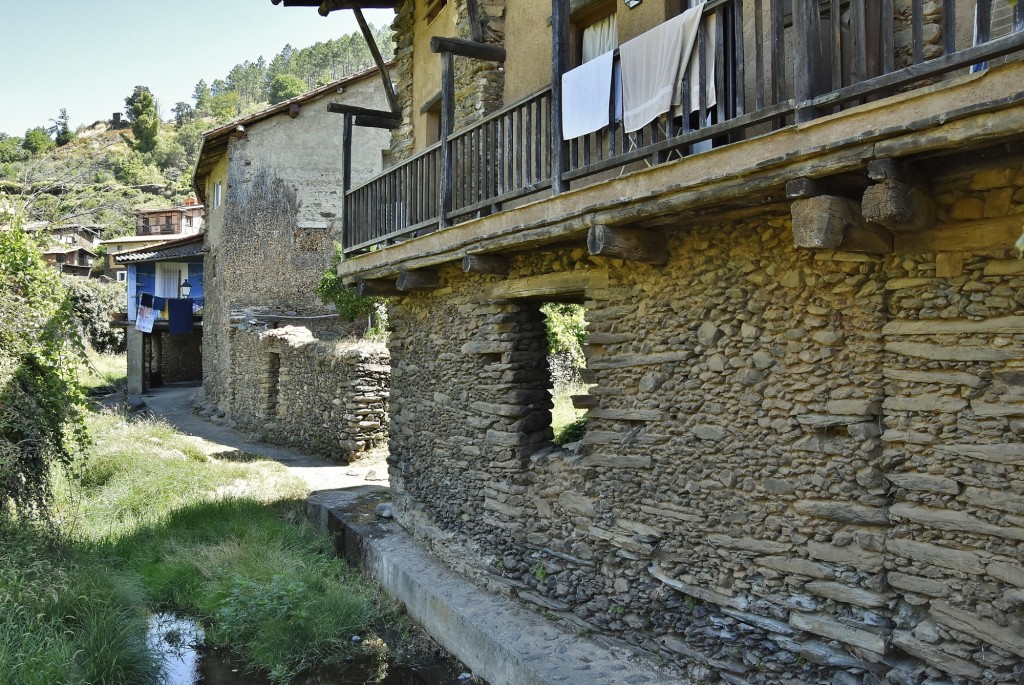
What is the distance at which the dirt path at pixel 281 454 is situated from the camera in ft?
43.8

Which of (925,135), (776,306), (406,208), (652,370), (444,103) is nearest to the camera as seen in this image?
(925,135)

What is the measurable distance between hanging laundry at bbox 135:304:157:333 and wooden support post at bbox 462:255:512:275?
2214 cm

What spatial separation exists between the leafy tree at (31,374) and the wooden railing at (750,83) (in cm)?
446

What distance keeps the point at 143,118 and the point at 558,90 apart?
230 ft

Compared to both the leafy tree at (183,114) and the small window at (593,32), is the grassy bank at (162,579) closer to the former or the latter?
the small window at (593,32)

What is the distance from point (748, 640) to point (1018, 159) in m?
3.13

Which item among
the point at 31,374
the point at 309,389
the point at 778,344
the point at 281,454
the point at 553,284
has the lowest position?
the point at 281,454

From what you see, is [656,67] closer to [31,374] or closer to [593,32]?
[593,32]

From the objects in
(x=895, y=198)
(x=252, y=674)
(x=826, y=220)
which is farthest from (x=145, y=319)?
(x=895, y=198)

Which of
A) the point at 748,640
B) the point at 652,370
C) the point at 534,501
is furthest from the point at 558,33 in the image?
the point at 748,640

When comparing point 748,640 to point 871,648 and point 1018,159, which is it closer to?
point 871,648

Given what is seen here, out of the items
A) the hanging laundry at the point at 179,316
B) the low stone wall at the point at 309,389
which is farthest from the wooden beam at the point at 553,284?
the hanging laundry at the point at 179,316

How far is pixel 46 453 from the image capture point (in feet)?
28.9

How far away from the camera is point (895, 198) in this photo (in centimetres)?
375
